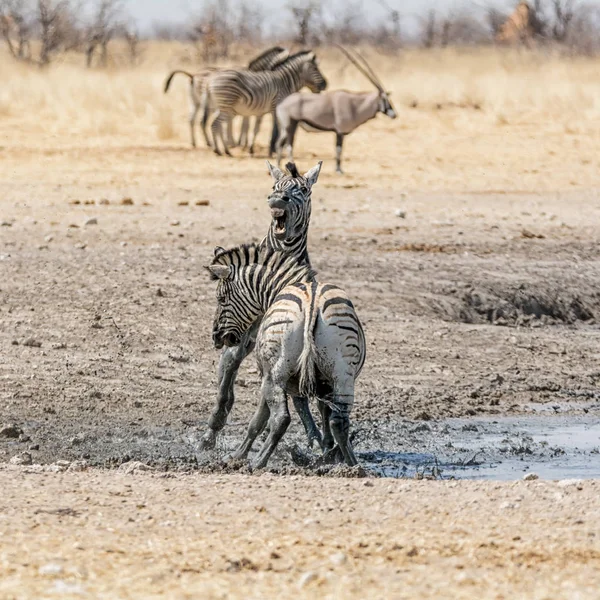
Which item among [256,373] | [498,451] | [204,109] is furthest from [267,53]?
[498,451]

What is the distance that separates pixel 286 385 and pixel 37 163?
12.2m

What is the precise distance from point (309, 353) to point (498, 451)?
1786mm

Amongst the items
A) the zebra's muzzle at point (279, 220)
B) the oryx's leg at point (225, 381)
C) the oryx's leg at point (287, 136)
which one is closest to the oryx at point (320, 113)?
the oryx's leg at point (287, 136)

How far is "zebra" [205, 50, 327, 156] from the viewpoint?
71.0 ft

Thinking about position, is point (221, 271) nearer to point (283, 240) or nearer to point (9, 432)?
point (283, 240)

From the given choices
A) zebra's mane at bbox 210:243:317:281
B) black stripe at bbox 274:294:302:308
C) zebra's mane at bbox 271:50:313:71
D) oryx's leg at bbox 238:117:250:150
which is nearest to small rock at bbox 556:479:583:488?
black stripe at bbox 274:294:302:308

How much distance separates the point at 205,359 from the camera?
366 inches

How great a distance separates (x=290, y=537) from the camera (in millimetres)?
5090

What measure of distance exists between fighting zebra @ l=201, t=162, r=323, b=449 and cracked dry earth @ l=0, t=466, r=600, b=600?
112cm

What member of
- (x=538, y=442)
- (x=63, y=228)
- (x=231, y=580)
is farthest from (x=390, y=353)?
(x=231, y=580)

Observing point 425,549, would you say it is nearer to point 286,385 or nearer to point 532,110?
point 286,385

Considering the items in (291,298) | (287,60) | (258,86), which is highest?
(287,60)

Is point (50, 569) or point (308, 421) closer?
point (50, 569)

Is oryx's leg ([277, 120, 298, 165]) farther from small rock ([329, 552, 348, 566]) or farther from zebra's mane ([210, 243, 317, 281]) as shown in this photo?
small rock ([329, 552, 348, 566])
